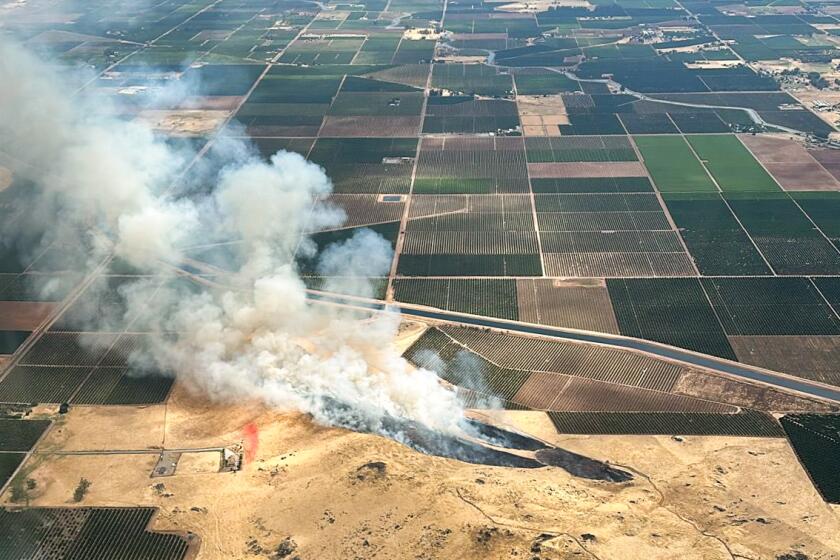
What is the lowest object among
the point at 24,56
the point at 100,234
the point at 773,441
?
the point at 773,441

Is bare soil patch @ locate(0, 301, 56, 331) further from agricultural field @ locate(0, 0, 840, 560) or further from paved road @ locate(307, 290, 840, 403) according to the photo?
paved road @ locate(307, 290, 840, 403)

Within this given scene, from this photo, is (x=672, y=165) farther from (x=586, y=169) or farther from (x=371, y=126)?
(x=371, y=126)

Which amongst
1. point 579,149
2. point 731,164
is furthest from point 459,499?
point 731,164

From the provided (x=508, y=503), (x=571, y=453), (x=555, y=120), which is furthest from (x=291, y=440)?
(x=555, y=120)

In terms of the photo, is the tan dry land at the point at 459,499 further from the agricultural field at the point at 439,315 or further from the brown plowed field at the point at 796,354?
the brown plowed field at the point at 796,354

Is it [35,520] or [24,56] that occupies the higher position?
[24,56]

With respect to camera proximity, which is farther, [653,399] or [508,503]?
[653,399]

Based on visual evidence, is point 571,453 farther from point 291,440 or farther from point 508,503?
point 291,440
